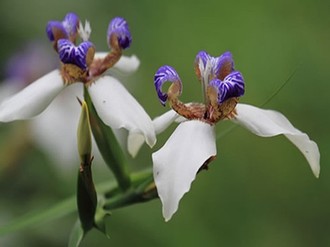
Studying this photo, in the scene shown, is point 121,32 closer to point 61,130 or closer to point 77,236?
point 77,236

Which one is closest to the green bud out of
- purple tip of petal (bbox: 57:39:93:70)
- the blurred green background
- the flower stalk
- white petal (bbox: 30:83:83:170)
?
the flower stalk

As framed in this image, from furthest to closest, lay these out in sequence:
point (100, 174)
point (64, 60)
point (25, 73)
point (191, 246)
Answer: point (25, 73) < point (100, 174) < point (191, 246) < point (64, 60)

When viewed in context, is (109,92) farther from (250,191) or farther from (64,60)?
(250,191)

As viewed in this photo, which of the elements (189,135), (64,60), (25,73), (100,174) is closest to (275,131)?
(189,135)

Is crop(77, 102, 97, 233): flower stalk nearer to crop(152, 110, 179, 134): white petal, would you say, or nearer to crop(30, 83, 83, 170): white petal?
crop(152, 110, 179, 134): white petal

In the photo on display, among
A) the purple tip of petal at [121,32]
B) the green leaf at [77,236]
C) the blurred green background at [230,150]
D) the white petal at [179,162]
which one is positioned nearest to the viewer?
the white petal at [179,162]

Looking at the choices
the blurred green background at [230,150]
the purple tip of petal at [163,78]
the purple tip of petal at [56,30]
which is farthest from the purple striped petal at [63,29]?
the blurred green background at [230,150]

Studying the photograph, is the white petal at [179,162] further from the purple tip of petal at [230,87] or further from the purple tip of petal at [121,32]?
the purple tip of petal at [121,32]

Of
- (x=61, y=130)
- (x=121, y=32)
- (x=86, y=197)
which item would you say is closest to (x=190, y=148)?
(x=86, y=197)
